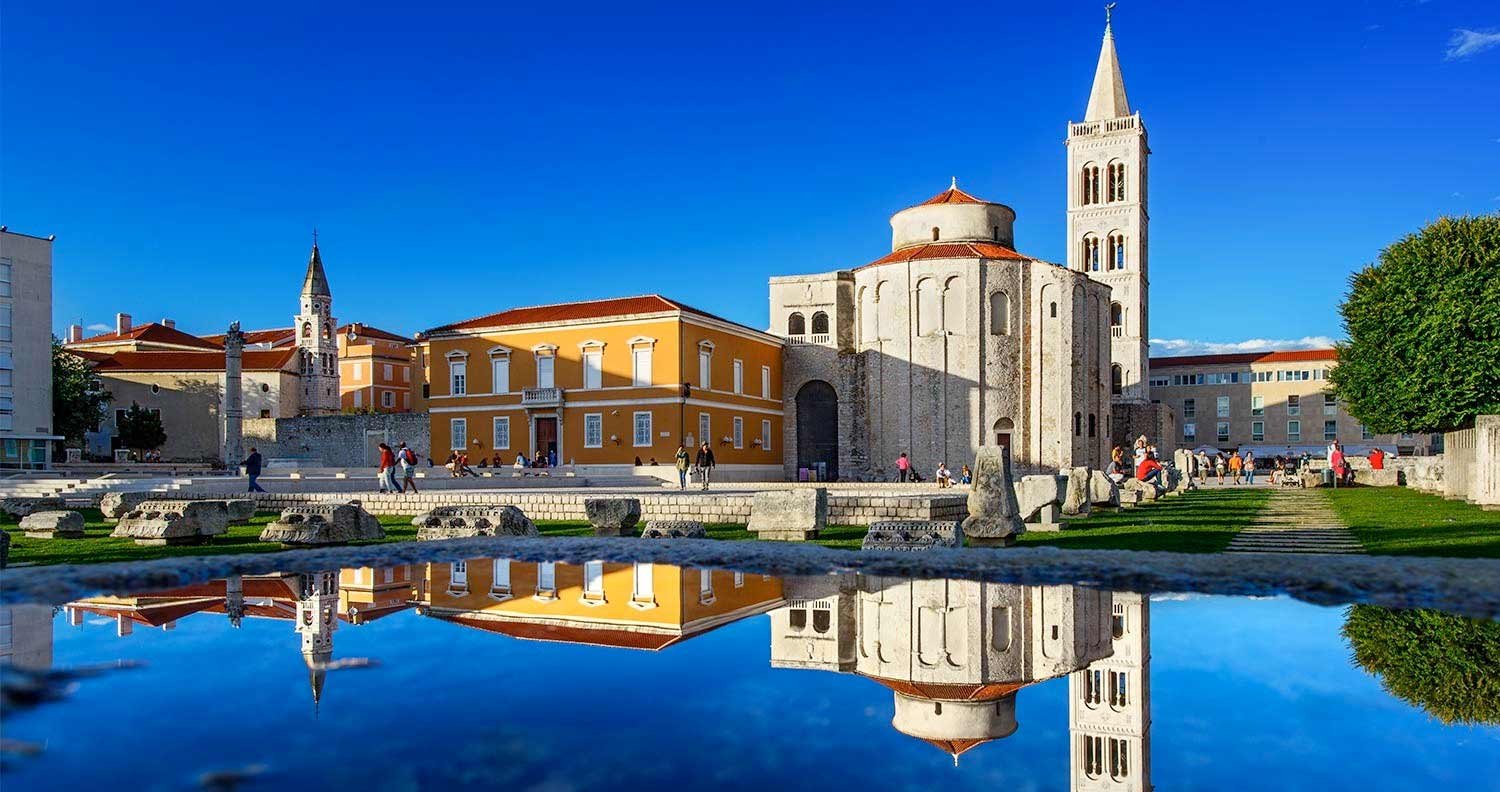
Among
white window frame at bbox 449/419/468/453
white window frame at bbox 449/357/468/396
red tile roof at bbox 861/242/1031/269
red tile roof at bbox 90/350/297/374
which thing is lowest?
white window frame at bbox 449/419/468/453

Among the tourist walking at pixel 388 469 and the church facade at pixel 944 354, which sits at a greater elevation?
the church facade at pixel 944 354

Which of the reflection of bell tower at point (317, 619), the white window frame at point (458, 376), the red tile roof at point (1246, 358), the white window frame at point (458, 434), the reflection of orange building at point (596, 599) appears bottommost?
the reflection of orange building at point (596, 599)

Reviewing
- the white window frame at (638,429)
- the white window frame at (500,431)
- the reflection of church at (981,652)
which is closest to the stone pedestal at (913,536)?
the reflection of church at (981,652)

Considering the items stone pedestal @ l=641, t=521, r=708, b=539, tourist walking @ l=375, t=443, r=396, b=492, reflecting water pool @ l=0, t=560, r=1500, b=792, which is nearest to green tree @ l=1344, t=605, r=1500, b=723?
reflecting water pool @ l=0, t=560, r=1500, b=792

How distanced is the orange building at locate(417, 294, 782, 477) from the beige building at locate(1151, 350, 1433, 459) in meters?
47.2

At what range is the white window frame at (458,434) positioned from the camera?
38.8 metres

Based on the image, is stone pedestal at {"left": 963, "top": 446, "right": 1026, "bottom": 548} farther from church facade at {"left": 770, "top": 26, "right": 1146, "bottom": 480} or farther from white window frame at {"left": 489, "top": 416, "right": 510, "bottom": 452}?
white window frame at {"left": 489, "top": 416, "right": 510, "bottom": 452}

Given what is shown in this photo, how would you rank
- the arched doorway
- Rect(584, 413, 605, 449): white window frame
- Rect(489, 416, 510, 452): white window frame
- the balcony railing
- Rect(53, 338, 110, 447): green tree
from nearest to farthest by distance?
Rect(584, 413, 605, 449): white window frame < the balcony railing < Rect(489, 416, 510, 452): white window frame < the arched doorway < Rect(53, 338, 110, 447): green tree

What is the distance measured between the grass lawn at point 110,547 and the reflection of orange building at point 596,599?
138 inches

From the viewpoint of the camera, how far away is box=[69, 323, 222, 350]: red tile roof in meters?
64.4

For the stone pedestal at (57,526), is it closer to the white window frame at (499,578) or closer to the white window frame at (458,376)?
the white window frame at (499,578)

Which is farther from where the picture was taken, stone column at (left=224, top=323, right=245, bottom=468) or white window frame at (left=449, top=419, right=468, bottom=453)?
stone column at (left=224, top=323, right=245, bottom=468)

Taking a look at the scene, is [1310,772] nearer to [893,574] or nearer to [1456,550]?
[893,574]

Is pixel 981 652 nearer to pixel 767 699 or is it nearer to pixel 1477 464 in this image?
pixel 767 699
